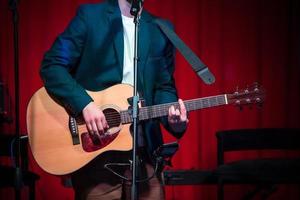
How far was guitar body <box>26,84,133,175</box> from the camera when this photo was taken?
7.63 feet

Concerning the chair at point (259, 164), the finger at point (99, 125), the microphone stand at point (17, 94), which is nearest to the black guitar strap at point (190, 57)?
the finger at point (99, 125)

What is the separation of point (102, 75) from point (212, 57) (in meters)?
2.16

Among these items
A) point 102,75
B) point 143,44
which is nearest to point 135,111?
point 102,75

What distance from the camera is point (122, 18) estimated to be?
2.45 meters

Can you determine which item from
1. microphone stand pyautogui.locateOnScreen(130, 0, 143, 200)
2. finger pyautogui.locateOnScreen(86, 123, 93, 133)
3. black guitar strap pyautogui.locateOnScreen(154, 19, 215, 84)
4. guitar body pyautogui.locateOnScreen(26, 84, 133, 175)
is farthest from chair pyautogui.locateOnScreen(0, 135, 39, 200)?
microphone stand pyautogui.locateOnScreen(130, 0, 143, 200)

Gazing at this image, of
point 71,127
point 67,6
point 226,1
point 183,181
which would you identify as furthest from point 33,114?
point 226,1

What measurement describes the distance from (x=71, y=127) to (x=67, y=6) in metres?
2.13

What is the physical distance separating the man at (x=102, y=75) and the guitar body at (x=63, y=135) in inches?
1.8

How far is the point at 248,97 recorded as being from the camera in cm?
241

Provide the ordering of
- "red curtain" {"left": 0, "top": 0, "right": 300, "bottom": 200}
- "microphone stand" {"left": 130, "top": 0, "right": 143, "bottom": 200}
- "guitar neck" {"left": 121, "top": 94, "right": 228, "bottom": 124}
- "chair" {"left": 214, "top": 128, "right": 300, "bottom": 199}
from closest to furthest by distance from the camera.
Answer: "microphone stand" {"left": 130, "top": 0, "right": 143, "bottom": 200}, "guitar neck" {"left": 121, "top": 94, "right": 228, "bottom": 124}, "chair" {"left": 214, "top": 128, "right": 300, "bottom": 199}, "red curtain" {"left": 0, "top": 0, "right": 300, "bottom": 200}

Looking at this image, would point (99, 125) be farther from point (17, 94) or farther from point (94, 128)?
point (17, 94)

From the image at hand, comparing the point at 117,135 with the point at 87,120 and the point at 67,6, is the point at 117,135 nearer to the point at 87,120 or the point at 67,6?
the point at 87,120

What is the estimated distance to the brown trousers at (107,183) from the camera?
2.29 metres

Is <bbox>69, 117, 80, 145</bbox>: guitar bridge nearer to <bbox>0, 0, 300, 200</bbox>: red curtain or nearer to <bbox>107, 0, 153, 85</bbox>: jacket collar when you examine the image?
<bbox>107, 0, 153, 85</bbox>: jacket collar
